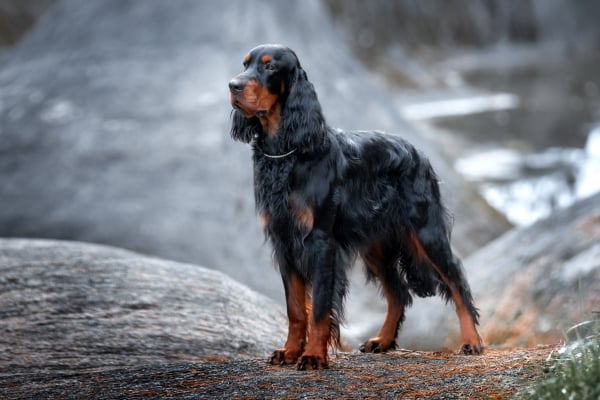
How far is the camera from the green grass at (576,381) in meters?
4.12

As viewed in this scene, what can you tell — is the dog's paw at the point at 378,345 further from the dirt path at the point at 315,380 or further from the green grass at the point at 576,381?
the green grass at the point at 576,381

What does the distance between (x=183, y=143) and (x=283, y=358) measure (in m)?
7.55

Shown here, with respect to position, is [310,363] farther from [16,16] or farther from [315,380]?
[16,16]

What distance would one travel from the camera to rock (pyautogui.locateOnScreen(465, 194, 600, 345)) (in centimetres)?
838

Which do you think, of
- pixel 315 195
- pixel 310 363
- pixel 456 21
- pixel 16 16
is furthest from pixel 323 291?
pixel 456 21

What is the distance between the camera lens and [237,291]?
320 inches

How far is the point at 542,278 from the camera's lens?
9.13 meters

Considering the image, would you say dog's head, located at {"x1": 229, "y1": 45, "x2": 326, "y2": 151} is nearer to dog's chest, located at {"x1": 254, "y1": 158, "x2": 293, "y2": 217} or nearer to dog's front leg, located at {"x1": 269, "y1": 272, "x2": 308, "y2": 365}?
dog's chest, located at {"x1": 254, "y1": 158, "x2": 293, "y2": 217}

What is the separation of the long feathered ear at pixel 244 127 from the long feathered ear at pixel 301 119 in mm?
206

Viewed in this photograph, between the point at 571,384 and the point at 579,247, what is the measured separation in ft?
17.2

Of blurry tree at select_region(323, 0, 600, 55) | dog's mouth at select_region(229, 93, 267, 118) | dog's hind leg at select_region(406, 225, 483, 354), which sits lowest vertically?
dog's hind leg at select_region(406, 225, 483, 354)

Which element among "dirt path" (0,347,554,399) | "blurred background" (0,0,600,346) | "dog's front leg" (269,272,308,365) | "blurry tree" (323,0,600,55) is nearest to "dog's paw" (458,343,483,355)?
"dirt path" (0,347,554,399)

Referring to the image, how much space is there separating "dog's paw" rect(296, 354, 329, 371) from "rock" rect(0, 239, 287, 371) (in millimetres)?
1646

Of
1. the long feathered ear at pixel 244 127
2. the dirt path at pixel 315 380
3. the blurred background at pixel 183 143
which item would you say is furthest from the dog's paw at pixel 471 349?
the long feathered ear at pixel 244 127
